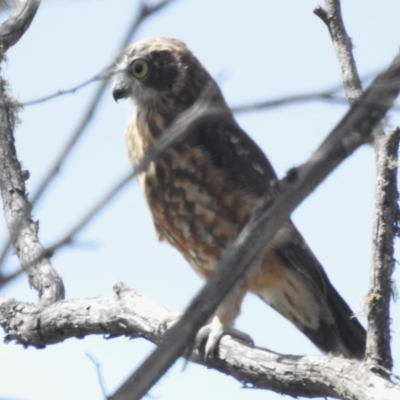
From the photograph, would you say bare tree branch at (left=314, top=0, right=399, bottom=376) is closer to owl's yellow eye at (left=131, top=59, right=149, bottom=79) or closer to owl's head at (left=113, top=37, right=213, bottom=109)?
owl's head at (left=113, top=37, right=213, bottom=109)

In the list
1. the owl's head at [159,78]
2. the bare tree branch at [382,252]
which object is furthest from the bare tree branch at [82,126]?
the owl's head at [159,78]

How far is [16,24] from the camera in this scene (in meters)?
4.64

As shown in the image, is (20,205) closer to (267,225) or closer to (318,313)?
(318,313)

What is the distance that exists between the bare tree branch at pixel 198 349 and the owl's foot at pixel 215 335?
0.04 metres

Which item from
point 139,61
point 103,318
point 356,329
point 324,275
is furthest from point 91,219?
point 139,61

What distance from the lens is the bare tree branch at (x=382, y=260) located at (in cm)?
316

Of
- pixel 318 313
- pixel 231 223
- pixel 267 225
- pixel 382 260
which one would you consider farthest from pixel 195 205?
pixel 267 225

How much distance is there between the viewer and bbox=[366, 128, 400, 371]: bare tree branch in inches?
124

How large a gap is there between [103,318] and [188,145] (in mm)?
1279

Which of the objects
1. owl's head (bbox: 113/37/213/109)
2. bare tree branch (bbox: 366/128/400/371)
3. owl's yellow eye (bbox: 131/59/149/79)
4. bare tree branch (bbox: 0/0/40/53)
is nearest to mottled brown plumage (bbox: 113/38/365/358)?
owl's head (bbox: 113/37/213/109)

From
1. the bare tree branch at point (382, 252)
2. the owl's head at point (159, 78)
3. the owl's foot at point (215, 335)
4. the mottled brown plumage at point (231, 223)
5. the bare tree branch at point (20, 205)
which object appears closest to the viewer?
the bare tree branch at point (382, 252)

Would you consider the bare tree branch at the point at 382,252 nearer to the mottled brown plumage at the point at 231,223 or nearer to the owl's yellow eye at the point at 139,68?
the mottled brown plumage at the point at 231,223

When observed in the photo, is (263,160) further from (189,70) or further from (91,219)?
(91,219)

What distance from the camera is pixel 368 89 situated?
62.9 inches
